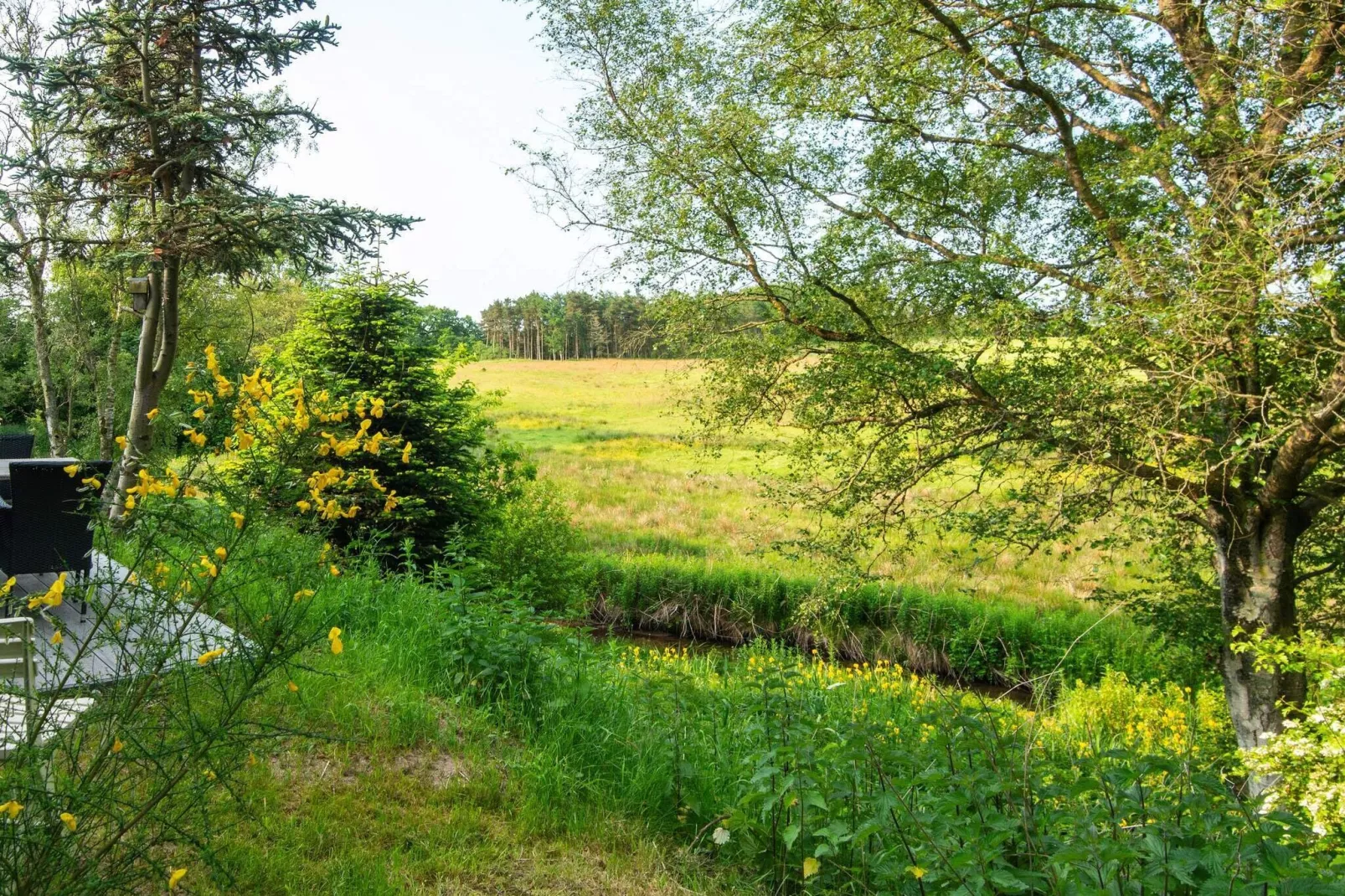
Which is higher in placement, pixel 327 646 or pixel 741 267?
pixel 741 267

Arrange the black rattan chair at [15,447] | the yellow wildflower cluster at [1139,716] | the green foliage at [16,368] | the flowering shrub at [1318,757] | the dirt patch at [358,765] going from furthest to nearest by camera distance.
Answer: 1. the green foliage at [16,368]
2. the black rattan chair at [15,447]
3. the yellow wildflower cluster at [1139,716]
4. the flowering shrub at [1318,757]
5. the dirt patch at [358,765]

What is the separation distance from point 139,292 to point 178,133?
2.01 m

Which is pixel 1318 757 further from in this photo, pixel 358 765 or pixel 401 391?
pixel 401 391

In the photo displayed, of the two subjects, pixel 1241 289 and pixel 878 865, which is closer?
pixel 878 865

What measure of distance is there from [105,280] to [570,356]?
132ft

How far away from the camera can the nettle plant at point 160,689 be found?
200 centimetres

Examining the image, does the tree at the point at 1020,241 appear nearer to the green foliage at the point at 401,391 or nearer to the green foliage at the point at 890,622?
the green foliage at the point at 401,391

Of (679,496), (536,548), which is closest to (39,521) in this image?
(536,548)

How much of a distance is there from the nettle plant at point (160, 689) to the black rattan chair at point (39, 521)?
8.26 ft

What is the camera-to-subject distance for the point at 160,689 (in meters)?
2.33

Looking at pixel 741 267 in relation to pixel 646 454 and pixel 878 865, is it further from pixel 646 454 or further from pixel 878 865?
pixel 646 454

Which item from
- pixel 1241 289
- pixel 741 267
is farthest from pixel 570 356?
pixel 1241 289

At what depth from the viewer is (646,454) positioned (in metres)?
26.2

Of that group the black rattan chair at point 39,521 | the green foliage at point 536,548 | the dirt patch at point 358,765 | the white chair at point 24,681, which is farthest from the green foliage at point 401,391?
the white chair at point 24,681
